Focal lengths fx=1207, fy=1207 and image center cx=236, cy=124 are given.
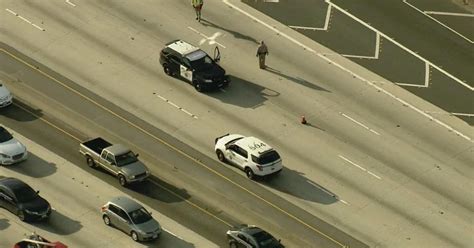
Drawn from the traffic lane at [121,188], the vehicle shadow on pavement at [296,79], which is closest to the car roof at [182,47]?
the vehicle shadow on pavement at [296,79]

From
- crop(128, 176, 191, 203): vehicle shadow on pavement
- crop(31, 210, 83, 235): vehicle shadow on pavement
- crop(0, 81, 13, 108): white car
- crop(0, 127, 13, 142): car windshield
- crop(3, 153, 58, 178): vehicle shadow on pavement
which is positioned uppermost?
crop(0, 81, 13, 108): white car

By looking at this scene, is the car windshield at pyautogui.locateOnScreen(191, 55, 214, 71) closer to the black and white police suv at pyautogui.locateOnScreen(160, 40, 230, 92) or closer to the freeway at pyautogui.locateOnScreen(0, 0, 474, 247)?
the black and white police suv at pyautogui.locateOnScreen(160, 40, 230, 92)

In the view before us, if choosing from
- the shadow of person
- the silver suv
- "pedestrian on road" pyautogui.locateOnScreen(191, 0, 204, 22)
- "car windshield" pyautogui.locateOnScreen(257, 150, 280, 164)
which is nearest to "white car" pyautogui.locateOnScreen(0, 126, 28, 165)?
the silver suv

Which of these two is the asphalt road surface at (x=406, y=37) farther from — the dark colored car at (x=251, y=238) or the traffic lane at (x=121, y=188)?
the dark colored car at (x=251, y=238)

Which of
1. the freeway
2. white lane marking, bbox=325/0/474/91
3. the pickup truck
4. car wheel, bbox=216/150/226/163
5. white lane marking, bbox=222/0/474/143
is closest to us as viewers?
the pickup truck

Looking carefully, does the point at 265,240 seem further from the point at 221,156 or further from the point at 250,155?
the point at 221,156

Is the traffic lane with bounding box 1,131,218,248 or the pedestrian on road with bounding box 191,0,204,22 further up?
the pedestrian on road with bounding box 191,0,204,22
